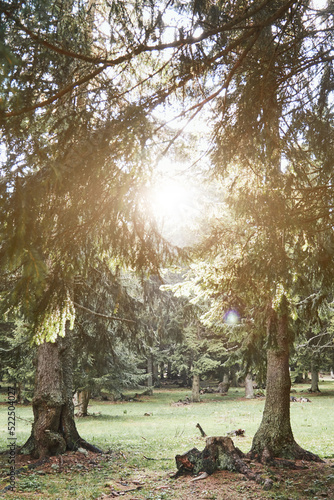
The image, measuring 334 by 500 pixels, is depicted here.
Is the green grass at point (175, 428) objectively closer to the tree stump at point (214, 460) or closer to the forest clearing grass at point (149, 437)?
the forest clearing grass at point (149, 437)

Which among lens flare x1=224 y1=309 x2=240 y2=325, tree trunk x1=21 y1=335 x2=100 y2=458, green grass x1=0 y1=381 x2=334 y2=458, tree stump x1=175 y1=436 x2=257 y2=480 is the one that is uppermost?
lens flare x1=224 y1=309 x2=240 y2=325

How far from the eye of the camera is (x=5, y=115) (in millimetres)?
3107

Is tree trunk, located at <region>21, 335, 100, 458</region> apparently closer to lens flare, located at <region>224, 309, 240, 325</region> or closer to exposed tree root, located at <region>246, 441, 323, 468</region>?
lens flare, located at <region>224, 309, 240, 325</region>

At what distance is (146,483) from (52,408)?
102 inches

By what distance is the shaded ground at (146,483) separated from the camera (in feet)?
19.8

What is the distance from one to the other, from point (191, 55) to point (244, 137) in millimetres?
1344

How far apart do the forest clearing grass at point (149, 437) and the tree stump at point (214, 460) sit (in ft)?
2.26

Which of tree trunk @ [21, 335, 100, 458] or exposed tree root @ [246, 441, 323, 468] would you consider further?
tree trunk @ [21, 335, 100, 458]

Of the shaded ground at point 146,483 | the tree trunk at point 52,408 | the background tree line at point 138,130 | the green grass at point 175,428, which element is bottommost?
the green grass at point 175,428

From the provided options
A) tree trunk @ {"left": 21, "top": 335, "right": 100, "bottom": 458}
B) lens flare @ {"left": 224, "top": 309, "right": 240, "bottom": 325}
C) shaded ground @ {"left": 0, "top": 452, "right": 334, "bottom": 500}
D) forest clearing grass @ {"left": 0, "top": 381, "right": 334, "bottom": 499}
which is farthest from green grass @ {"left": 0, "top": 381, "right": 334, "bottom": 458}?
lens flare @ {"left": 224, "top": 309, "right": 240, "bottom": 325}

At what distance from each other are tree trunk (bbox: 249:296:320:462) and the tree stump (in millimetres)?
709

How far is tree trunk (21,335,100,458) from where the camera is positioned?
27.1 feet

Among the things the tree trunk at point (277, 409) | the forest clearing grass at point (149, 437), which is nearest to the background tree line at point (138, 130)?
the tree trunk at point (277, 409)

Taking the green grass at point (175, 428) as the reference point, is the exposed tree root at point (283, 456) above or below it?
above
